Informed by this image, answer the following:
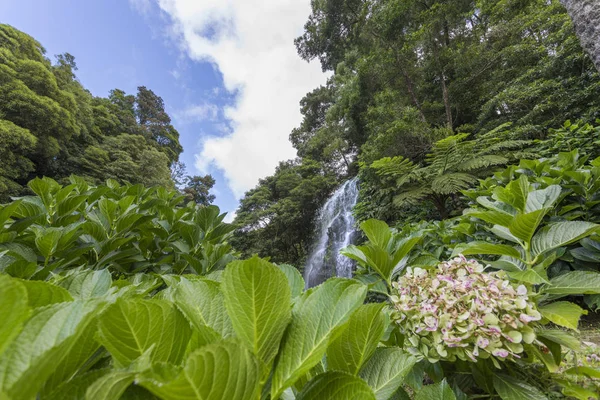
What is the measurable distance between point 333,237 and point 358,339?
9968 millimetres

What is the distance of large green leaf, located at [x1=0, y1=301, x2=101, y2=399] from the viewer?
0.16 m

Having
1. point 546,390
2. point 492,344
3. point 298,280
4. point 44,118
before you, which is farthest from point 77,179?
point 44,118

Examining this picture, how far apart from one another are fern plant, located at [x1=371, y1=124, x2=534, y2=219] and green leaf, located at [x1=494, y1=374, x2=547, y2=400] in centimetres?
468

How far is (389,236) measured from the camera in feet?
3.06

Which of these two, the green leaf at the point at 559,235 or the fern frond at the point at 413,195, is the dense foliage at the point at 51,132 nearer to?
the fern frond at the point at 413,195

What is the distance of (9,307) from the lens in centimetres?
18

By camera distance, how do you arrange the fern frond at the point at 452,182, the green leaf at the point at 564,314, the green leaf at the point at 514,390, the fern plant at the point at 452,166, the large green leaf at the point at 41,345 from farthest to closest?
1. the fern plant at the point at 452,166
2. the fern frond at the point at 452,182
3. the green leaf at the point at 564,314
4. the green leaf at the point at 514,390
5. the large green leaf at the point at 41,345

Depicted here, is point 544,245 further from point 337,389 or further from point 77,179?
point 77,179

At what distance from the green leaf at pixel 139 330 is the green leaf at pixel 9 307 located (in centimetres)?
6

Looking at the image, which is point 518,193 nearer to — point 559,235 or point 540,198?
point 540,198

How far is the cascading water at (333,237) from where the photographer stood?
908cm

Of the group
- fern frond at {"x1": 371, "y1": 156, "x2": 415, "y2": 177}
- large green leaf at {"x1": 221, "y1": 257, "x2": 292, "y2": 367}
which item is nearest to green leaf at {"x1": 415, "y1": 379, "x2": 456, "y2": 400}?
large green leaf at {"x1": 221, "y1": 257, "x2": 292, "y2": 367}

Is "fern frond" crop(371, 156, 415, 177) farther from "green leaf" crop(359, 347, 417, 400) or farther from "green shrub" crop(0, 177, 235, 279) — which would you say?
"green leaf" crop(359, 347, 417, 400)

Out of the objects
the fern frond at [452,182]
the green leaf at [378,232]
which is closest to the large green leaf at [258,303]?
the green leaf at [378,232]
